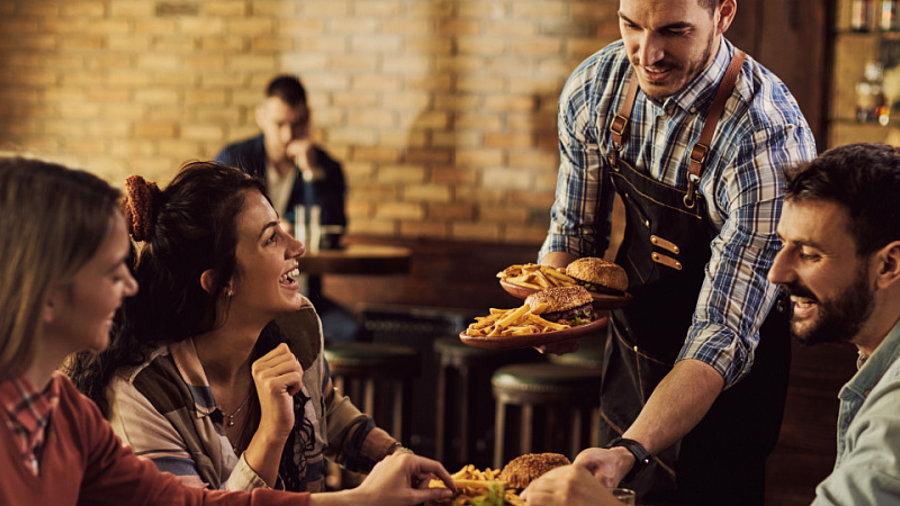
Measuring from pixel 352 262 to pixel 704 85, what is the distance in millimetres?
2670

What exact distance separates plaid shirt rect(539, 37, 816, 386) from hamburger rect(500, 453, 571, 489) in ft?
1.37

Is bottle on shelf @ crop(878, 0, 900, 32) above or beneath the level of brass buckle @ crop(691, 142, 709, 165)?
above

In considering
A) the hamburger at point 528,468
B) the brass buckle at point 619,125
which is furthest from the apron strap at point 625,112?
the hamburger at point 528,468

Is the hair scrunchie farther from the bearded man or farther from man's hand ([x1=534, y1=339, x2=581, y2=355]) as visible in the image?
the bearded man

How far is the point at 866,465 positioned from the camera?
4.67 feet

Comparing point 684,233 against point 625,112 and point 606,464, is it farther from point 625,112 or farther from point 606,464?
point 606,464

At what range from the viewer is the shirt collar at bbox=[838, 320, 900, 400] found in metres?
1.66

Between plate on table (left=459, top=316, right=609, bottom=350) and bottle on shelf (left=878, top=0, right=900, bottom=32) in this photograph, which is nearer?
plate on table (left=459, top=316, right=609, bottom=350)

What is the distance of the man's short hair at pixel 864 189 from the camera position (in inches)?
66.0

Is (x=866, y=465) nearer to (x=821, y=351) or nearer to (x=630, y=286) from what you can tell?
(x=630, y=286)

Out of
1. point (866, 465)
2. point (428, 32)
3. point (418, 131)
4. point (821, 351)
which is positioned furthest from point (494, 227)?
point (866, 465)

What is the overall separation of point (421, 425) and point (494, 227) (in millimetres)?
1208

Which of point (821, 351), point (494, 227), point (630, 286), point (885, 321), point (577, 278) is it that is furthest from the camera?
point (494, 227)

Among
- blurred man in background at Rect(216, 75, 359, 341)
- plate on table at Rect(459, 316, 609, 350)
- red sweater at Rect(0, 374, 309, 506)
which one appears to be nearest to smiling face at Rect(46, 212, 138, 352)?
red sweater at Rect(0, 374, 309, 506)
